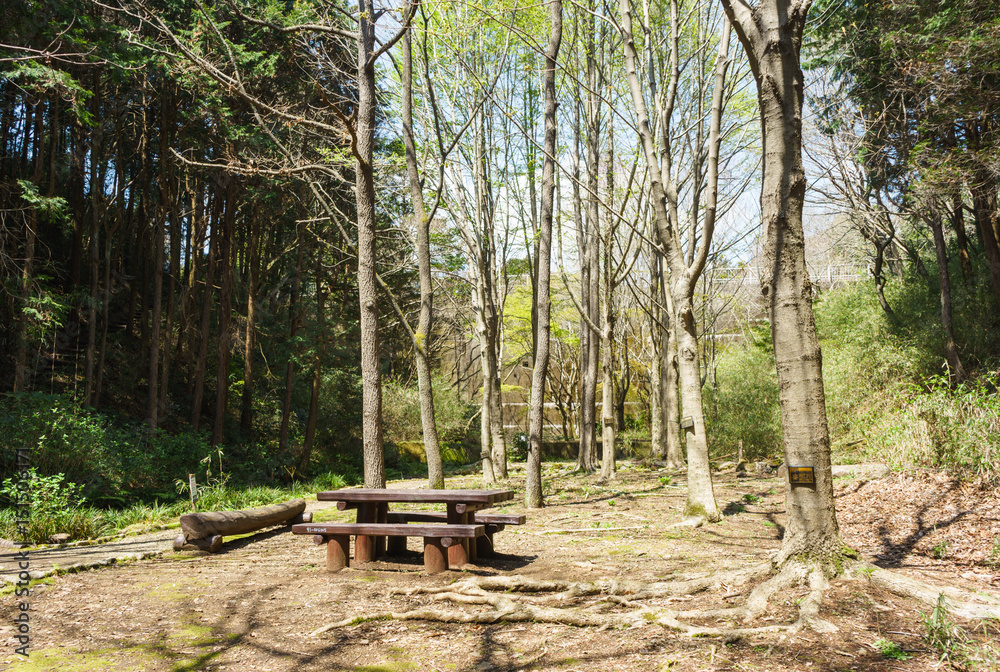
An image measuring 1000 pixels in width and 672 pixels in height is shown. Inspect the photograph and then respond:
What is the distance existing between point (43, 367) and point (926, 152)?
18.2 m

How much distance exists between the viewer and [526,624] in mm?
3961

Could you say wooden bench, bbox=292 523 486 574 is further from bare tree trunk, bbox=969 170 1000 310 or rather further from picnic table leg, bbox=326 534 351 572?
bare tree trunk, bbox=969 170 1000 310

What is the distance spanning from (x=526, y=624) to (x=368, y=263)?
573 cm

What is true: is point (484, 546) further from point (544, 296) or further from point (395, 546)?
point (544, 296)

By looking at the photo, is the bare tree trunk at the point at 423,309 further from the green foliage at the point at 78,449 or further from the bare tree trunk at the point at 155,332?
the bare tree trunk at the point at 155,332

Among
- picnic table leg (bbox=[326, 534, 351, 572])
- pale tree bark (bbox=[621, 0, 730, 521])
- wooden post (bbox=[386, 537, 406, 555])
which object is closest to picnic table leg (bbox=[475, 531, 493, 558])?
wooden post (bbox=[386, 537, 406, 555])

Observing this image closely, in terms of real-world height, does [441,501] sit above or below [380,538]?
above

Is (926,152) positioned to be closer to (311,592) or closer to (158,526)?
(311,592)

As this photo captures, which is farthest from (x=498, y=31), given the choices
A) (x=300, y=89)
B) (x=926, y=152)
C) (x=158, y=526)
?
(x=158, y=526)

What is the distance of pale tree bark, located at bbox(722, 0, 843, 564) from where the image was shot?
4.00 metres

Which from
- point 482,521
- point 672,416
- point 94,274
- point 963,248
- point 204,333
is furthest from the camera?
point 672,416

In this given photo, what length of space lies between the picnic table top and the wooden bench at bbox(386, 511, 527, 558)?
0.24 m

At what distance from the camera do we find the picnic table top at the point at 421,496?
18.5 feet

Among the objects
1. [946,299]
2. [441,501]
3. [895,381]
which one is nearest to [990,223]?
[946,299]
